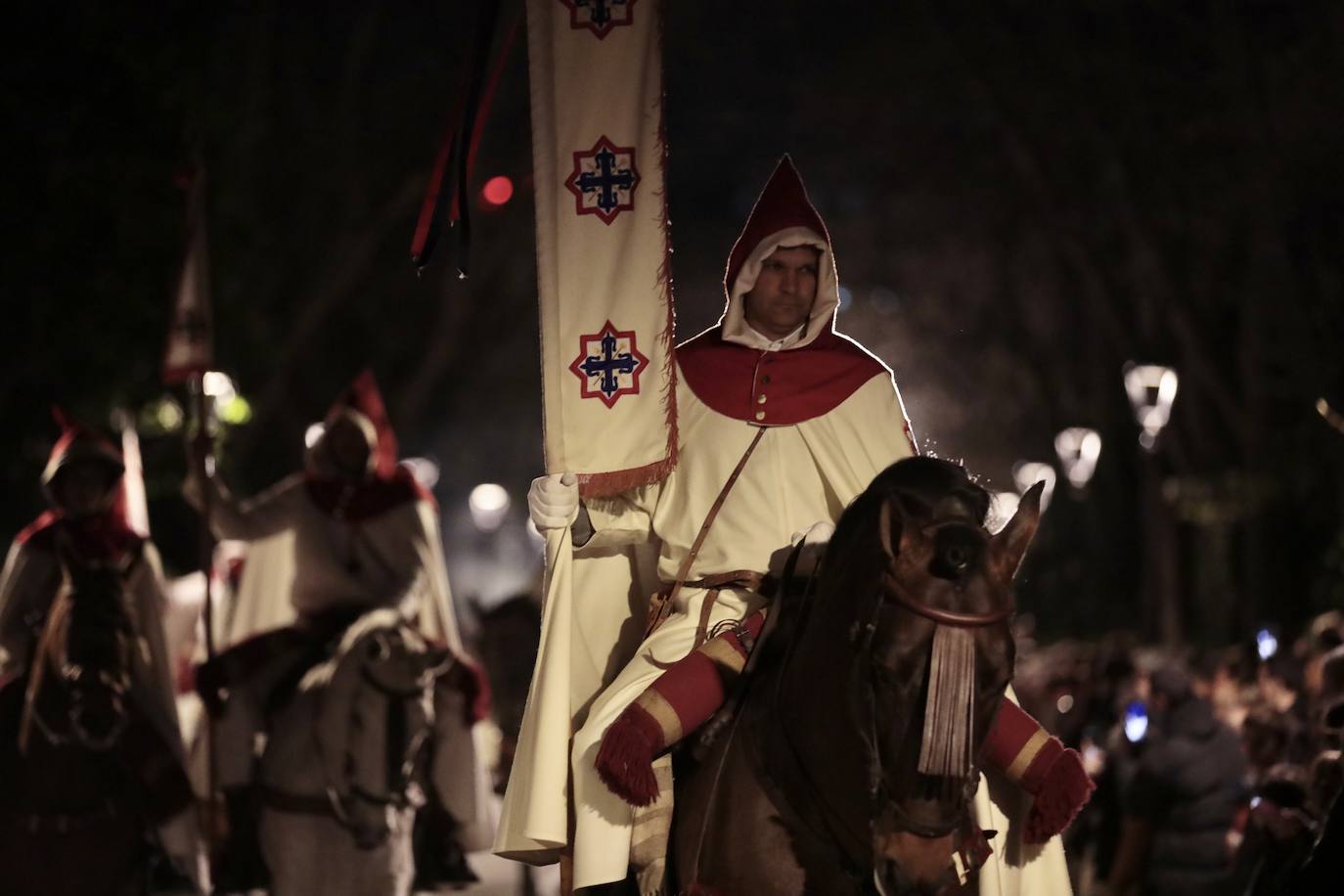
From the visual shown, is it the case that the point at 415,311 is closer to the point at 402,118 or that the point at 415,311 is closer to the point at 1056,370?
the point at 402,118

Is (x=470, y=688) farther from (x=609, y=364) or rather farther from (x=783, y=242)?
(x=783, y=242)

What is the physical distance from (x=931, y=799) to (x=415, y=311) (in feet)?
101

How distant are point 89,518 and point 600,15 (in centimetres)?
672

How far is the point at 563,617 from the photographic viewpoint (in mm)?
7281

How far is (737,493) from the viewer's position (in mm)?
7355

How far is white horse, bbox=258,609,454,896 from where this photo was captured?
1277 centimetres

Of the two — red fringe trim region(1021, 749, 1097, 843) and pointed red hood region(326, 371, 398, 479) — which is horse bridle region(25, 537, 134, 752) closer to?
pointed red hood region(326, 371, 398, 479)

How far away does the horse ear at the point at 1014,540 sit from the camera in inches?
226

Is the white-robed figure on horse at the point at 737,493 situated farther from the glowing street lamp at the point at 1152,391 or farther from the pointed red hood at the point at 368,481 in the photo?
the glowing street lamp at the point at 1152,391

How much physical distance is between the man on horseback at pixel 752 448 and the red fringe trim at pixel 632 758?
0.45m

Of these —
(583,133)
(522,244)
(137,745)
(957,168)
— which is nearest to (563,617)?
(583,133)

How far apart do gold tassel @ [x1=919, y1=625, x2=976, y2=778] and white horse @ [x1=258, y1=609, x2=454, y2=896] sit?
24.7 feet

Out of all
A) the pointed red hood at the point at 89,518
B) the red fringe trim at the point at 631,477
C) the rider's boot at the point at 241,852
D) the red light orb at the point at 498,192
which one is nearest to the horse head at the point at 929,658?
the red fringe trim at the point at 631,477

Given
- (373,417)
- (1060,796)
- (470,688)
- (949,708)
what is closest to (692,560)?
(1060,796)
